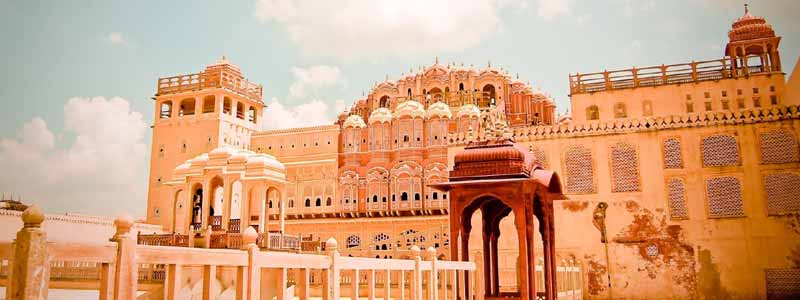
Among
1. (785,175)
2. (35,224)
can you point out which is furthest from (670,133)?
(35,224)

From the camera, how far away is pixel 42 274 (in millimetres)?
2912

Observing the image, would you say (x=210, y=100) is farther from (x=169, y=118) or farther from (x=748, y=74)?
(x=748, y=74)

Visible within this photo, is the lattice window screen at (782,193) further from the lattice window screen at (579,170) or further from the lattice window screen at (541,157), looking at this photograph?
the lattice window screen at (541,157)

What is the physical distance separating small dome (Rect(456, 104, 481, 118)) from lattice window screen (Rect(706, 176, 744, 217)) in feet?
40.8

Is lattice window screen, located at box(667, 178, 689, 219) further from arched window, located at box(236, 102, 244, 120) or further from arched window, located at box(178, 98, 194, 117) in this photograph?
arched window, located at box(178, 98, 194, 117)

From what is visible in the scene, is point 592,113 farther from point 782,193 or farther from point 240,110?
point 240,110

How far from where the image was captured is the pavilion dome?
25.0 m

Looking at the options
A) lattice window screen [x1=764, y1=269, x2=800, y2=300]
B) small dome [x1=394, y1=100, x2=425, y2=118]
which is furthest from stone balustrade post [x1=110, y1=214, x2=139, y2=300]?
small dome [x1=394, y1=100, x2=425, y2=118]

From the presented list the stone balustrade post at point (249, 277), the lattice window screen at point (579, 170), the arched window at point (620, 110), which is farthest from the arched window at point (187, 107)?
the stone balustrade post at point (249, 277)

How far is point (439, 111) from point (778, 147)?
583 inches

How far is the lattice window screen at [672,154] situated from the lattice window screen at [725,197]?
1.09 m

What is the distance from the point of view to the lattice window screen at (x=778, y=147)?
18.0 metres

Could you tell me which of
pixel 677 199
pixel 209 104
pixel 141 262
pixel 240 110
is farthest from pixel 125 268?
pixel 240 110

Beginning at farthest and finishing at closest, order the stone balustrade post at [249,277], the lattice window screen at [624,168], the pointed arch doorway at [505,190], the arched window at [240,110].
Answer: the arched window at [240,110] → the lattice window screen at [624,168] → the pointed arch doorway at [505,190] → the stone balustrade post at [249,277]
